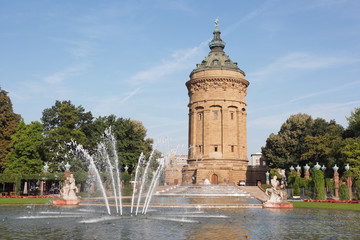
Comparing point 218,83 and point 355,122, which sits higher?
point 218,83

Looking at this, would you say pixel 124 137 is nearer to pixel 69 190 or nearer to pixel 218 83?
pixel 218 83

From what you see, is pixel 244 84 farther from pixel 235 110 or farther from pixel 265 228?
pixel 265 228

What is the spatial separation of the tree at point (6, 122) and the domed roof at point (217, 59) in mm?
34649

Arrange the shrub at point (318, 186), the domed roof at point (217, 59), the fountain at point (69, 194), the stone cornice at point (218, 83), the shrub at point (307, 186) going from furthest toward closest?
the domed roof at point (217, 59), the stone cornice at point (218, 83), the shrub at point (307, 186), the shrub at point (318, 186), the fountain at point (69, 194)

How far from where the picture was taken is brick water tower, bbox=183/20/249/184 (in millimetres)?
65875

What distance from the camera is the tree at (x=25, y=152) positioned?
4600 centimetres

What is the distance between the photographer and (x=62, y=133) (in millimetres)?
50875

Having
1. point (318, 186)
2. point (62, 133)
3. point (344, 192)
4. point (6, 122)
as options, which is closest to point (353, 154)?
point (318, 186)

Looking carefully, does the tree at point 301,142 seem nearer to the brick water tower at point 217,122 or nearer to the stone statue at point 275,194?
the brick water tower at point 217,122

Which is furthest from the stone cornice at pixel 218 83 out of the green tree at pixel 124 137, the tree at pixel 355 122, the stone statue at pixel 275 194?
the stone statue at pixel 275 194

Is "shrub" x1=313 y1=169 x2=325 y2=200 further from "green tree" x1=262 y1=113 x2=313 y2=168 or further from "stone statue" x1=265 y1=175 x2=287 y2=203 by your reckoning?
"green tree" x1=262 y1=113 x2=313 y2=168

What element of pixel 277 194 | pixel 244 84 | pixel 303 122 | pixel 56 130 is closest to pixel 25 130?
pixel 56 130

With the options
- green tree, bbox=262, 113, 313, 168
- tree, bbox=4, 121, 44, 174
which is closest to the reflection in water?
tree, bbox=4, 121, 44, 174

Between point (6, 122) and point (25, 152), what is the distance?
6.24m
